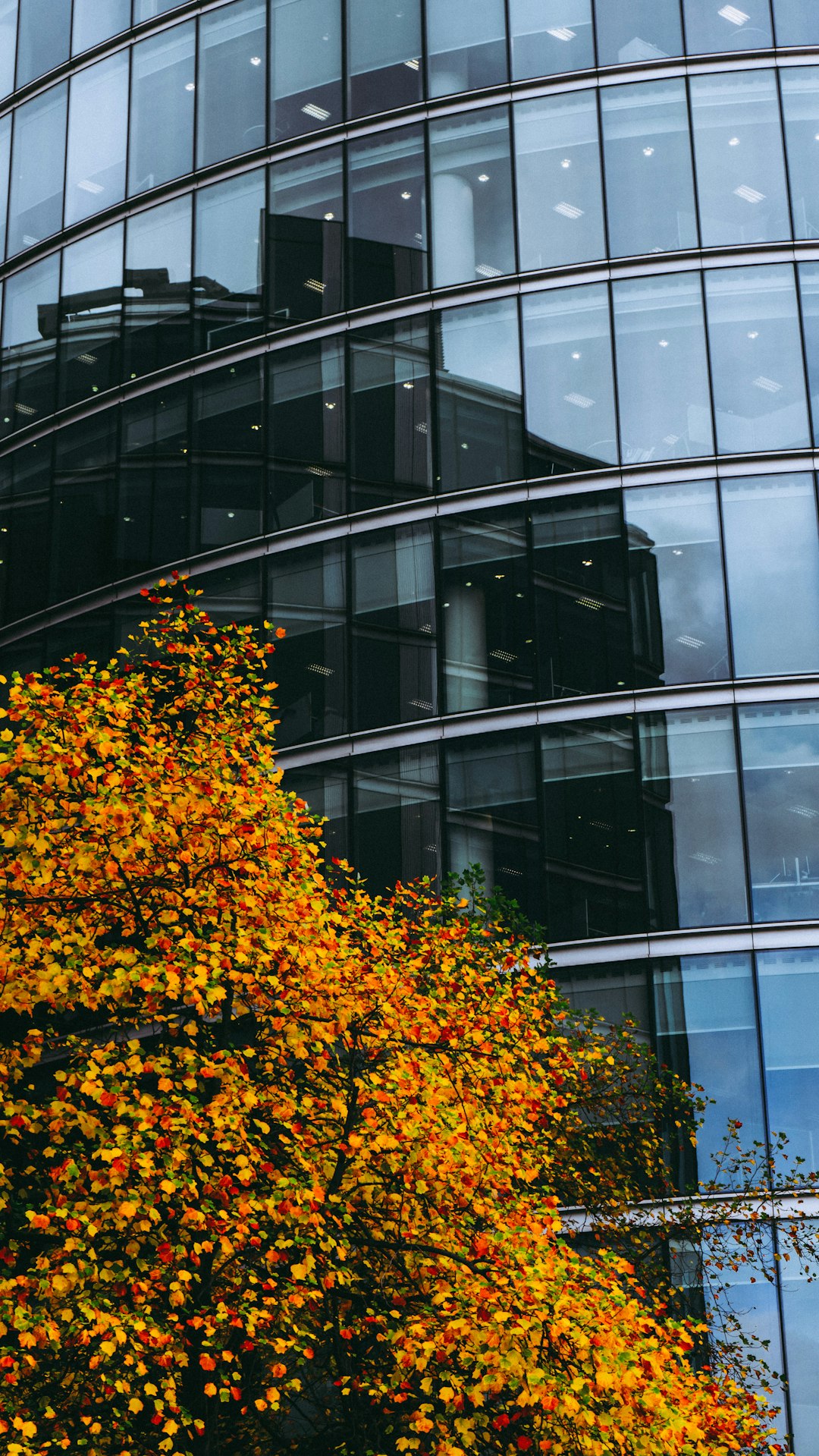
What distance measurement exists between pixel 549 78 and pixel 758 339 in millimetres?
7060

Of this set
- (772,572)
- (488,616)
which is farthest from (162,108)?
(772,572)

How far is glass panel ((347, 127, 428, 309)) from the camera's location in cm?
3077

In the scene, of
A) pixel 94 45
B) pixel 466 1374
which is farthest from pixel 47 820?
pixel 94 45

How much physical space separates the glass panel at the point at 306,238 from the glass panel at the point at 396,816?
9.67 meters

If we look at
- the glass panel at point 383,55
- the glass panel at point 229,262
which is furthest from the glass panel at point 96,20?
the glass panel at point 383,55

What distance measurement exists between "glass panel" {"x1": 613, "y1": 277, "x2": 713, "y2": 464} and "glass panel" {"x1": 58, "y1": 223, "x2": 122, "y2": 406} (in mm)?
11498

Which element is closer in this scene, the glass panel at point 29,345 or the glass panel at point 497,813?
the glass panel at point 497,813

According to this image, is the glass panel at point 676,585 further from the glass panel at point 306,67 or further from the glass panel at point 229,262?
the glass panel at point 306,67

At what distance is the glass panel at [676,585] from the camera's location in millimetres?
27219

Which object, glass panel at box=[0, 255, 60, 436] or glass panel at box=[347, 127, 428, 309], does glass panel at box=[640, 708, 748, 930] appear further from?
glass panel at box=[0, 255, 60, 436]

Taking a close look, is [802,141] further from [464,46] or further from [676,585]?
[676,585]

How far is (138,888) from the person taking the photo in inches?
481

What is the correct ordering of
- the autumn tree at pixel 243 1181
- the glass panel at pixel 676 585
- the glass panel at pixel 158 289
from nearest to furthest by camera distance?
the autumn tree at pixel 243 1181 < the glass panel at pixel 676 585 < the glass panel at pixel 158 289

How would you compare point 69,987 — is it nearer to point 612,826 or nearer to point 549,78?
point 612,826
